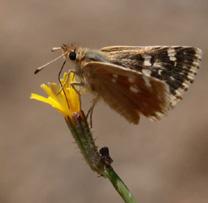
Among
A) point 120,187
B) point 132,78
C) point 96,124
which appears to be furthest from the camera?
point 96,124

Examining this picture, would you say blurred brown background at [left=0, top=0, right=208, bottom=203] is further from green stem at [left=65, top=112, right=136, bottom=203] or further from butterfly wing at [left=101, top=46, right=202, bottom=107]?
green stem at [left=65, top=112, right=136, bottom=203]

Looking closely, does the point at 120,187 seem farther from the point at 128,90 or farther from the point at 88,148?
the point at 128,90

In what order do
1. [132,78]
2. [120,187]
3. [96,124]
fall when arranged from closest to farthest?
1. [120,187]
2. [132,78]
3. [96,124]

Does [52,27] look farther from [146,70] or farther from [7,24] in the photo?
[146,70]

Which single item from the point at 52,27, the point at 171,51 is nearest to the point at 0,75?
the point at 52,27

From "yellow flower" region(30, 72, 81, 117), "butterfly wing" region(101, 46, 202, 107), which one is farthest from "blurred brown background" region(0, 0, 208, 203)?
"yellow flower" region(30, 72, 81, 117)

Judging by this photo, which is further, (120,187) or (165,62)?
(165,62)

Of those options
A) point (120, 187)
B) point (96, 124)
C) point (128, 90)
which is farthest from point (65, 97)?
point (96, 124)
